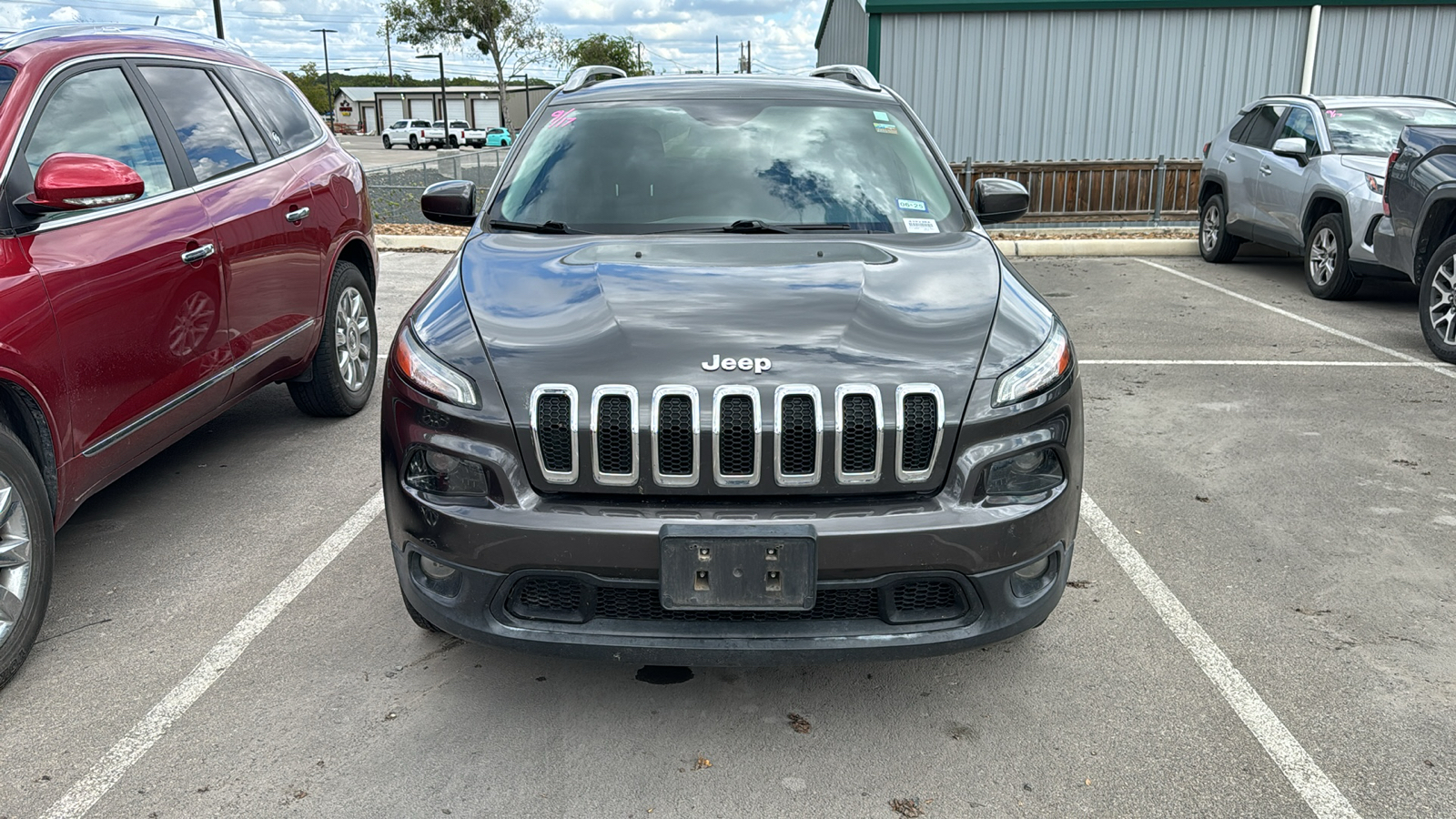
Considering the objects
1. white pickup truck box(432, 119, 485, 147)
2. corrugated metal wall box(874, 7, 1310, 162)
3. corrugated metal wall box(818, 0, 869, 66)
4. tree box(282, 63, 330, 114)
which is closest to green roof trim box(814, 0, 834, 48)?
corrugated metal wall box(818, 0, 869, 66)

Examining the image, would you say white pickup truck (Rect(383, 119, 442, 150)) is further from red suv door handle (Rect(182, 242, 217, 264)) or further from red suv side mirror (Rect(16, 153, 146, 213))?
red suv side mirror (Rect(16, 153, 146, 213))

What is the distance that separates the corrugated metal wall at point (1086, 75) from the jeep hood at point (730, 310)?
42.1 feet

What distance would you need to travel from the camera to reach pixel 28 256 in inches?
128

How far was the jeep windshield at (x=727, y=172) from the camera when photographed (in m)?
3.79

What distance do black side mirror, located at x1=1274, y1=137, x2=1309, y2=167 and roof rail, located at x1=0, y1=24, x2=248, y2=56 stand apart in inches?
330

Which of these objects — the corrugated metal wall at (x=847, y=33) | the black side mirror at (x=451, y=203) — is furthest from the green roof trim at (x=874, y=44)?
the black side mirror at (x=451, y=203)

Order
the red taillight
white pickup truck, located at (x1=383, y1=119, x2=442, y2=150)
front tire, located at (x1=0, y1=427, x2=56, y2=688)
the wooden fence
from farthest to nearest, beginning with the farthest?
white pickup truck, located at (x1=383, y1=119, x2=442, y2=150)
the wooden fence
the red taillight
front tire, located at (x1=0, y1=427, x2=56, y2=688)

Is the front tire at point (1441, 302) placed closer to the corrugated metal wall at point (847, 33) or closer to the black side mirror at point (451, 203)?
the black side mirror at point (451, 203)

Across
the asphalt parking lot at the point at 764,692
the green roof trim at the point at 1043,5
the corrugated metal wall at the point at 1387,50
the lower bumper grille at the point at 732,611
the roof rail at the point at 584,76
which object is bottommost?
the asphalt parking lot at the point at 764,692

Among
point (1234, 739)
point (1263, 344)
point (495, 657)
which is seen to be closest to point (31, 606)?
point (495, 657)

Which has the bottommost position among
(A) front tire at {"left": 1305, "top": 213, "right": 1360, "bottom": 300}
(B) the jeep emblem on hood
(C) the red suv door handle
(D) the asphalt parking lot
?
(D) the asphalt parking lot

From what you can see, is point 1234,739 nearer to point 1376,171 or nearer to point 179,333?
point 179,333

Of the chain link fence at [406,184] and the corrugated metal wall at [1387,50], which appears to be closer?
the chain link fence at [406,184]

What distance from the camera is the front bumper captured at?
2.57 metres
